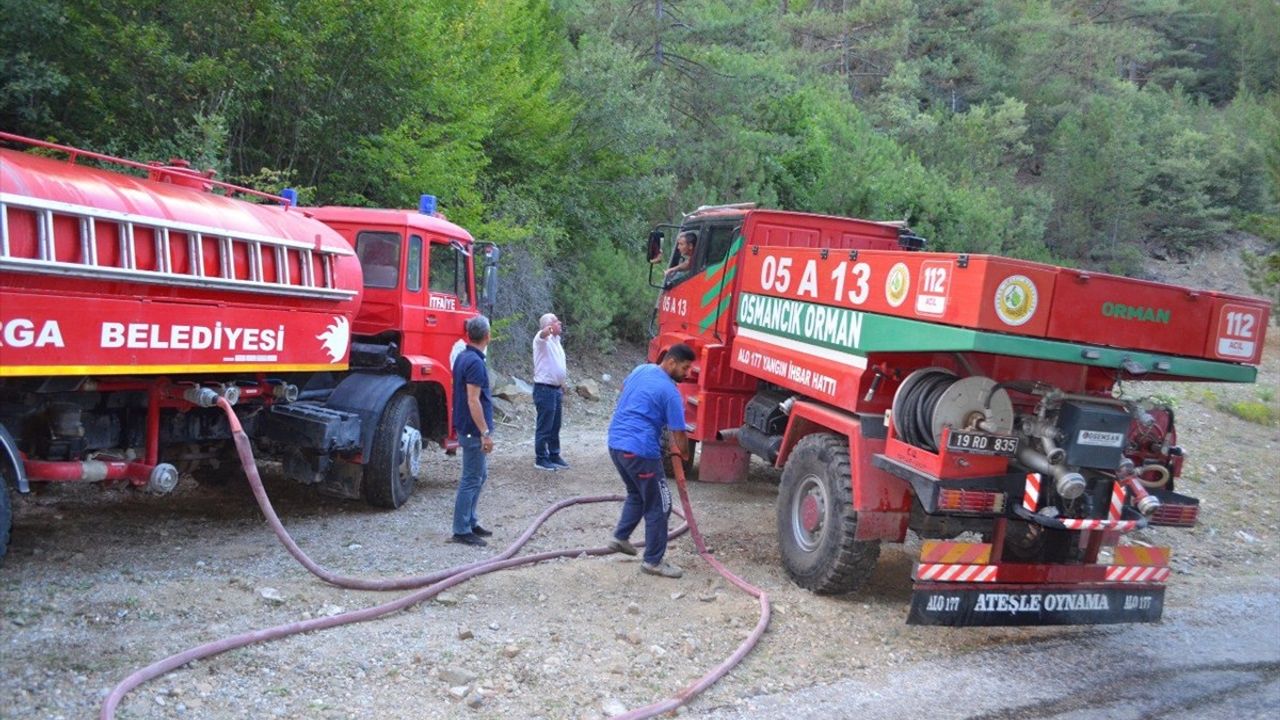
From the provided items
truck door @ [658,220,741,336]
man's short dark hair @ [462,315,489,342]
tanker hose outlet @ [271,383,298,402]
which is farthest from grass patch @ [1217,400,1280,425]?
→ tanker hose outlet @ [271,383,298,402]

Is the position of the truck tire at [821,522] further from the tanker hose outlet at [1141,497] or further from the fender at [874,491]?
the tanker hose outlet at [1141,497]

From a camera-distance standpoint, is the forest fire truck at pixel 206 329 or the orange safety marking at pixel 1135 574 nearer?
the forest fire truck at pixel 206 329

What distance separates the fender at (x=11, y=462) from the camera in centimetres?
571

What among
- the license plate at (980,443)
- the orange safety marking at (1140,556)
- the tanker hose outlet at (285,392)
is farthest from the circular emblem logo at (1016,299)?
the tanker hose outlet at (285,392)

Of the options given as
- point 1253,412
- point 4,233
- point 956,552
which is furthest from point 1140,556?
point 1253,412

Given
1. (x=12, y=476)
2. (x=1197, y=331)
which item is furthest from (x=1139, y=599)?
(x=12, y=476)

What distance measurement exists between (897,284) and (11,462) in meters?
5.33

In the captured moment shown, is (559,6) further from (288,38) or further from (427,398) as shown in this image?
(427,398)

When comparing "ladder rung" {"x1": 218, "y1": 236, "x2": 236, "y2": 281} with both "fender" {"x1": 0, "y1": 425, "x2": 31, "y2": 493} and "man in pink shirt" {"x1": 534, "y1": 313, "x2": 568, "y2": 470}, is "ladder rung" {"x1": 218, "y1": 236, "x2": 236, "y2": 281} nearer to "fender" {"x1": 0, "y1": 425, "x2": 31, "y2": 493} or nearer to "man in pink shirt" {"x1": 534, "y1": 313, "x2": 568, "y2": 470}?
"fender" {"x1": 0, "y1": 425, "x2": 31, "y2": 493}

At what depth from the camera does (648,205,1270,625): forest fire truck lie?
579 centimetres

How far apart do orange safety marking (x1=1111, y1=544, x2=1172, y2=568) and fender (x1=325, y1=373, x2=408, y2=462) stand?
549cm

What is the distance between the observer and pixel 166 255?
620cm

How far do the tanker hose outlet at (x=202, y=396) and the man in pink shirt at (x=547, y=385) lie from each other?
429cm

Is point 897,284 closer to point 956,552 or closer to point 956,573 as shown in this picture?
point 956,552
